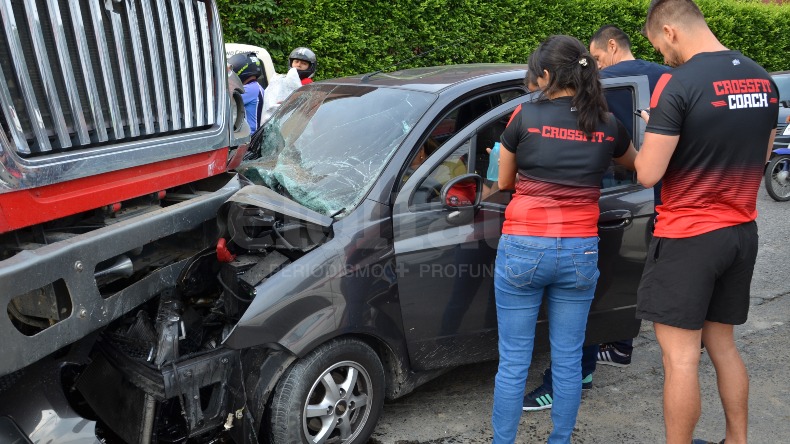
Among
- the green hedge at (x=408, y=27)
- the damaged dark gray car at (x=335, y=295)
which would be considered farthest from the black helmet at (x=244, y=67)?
the damaged dark gray car at (x=335, y=295)

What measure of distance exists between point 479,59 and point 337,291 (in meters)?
8.86

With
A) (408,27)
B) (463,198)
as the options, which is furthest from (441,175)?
(408,27)

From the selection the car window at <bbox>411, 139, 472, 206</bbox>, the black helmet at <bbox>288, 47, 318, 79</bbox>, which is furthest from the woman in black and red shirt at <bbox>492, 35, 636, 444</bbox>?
the black helmet at <bbox>288, 47, 318, 79</bbox>

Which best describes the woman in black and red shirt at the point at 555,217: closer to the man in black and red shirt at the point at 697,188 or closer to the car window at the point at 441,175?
the man in black and red shirt at the point at 697,188

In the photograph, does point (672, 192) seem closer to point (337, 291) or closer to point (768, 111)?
point (768, 111)

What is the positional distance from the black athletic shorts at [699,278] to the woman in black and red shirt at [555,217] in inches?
10.4

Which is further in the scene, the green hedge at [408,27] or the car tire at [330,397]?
the green hedge at [408,27]

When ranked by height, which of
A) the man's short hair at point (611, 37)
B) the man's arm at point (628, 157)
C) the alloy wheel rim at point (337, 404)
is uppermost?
the man's short hair at point (611, 37)

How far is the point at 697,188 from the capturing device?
2797mm

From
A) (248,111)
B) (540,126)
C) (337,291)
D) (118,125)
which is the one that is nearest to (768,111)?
(540,126)

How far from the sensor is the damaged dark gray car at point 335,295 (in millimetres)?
2914

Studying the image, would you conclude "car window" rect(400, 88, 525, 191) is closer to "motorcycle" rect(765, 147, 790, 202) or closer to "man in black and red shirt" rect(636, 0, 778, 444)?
"man in black and red shirt" rect(636, 0, 778, 444)

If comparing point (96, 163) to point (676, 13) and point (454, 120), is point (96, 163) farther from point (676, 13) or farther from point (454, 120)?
point (676, 13)

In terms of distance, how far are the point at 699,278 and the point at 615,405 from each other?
4.44 feet
